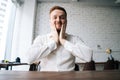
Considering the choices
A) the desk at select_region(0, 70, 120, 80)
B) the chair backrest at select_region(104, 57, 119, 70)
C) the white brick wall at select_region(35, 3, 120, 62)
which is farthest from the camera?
the white brick wall at select_region(35, 3, 120, 62)

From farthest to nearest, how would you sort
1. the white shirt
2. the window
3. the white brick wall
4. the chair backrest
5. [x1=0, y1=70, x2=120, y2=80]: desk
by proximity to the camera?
the white brick wall
the chair backrest
the window
the white shirt
[x1=0, y1=70, x2=120, y2=80]: desk

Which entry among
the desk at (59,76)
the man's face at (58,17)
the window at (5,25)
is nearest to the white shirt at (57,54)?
the man's face at (58,17)

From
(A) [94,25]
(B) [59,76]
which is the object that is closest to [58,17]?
(B) [59,76]

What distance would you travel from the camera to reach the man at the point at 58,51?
117cm

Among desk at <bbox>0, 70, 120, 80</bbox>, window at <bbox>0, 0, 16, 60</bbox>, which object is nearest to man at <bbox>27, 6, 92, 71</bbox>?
desk at <bbox>0, 70, 120, 80</bbox>

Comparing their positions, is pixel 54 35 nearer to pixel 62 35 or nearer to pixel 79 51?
pixel 62 35

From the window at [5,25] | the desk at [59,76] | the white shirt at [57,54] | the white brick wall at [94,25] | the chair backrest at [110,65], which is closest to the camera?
the desk at [59,76]

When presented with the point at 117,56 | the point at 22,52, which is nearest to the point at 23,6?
the point at 22,52

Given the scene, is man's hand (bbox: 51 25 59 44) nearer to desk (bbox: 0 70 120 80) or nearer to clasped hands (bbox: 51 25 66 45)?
clasped hands (bbox: 51 25 66 45)

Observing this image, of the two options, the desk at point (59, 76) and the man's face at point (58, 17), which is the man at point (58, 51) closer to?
the man's face at point (58, 17)

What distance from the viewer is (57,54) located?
120cm

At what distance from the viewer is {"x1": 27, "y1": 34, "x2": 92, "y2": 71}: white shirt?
1172 millimetres

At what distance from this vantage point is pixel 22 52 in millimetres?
4121

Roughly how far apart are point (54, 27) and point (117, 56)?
11.6 feet
